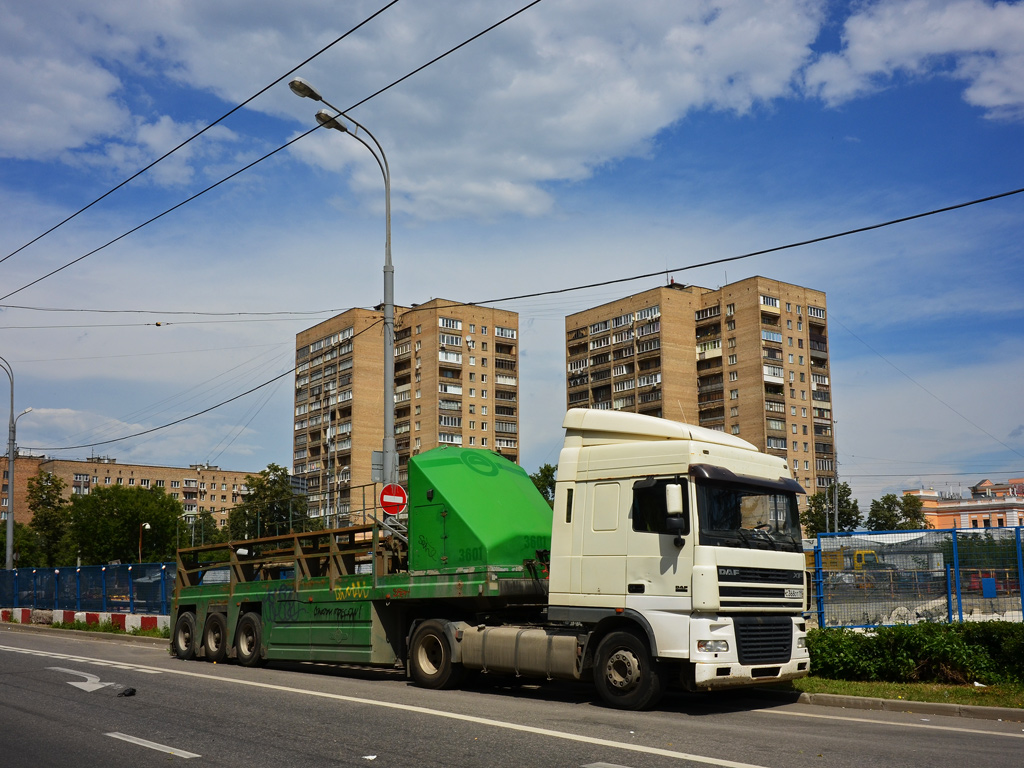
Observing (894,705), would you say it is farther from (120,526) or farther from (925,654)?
(120,526)

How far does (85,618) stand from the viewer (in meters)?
28.0

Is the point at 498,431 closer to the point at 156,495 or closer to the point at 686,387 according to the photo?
the point at 686,387

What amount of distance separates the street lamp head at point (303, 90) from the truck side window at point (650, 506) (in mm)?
10072

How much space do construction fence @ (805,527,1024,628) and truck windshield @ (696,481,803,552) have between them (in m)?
4.07

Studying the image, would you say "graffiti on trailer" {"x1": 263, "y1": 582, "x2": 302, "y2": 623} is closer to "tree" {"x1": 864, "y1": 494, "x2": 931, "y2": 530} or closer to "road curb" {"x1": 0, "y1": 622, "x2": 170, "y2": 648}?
"road curb" {"x1": 0, "y1": 622, "x2": 170, "y2": 648}

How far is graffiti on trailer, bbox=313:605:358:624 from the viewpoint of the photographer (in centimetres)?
1423

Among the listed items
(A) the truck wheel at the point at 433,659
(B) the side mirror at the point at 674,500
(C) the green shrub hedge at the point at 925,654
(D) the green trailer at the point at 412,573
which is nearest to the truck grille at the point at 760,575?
(B) the side mirror at the point at 674,500

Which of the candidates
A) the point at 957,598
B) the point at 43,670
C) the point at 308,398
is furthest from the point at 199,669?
the point at 308,398

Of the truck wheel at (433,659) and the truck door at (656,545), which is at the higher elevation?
the truck door at (656,545)

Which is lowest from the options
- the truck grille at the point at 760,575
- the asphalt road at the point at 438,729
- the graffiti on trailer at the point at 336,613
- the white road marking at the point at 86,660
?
the white road marking at the point at 86,660

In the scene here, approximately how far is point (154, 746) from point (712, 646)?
5.66 metres

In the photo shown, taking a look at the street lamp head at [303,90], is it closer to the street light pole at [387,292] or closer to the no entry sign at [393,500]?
the street light pole at [387,292]

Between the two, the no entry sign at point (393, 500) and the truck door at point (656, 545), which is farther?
the no entry sign at point (393, 500)

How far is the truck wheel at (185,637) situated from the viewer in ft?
60.4
